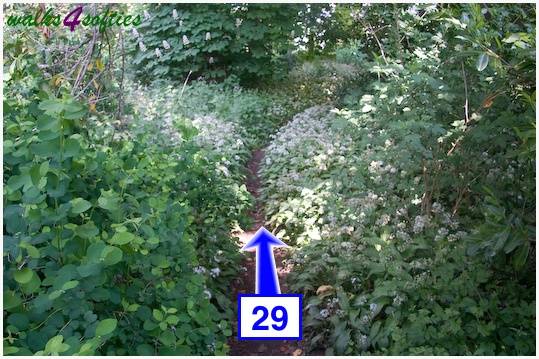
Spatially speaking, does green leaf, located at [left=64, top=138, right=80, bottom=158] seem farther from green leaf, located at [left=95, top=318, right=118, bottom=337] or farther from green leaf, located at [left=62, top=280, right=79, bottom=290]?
green leaf, located at [left=95, top=318, right=118, bottom=337]

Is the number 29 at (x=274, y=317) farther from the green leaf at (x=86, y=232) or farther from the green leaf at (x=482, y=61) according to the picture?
the green leaf at (x=482, y=61)

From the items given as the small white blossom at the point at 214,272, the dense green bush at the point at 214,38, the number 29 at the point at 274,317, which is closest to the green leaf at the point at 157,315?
the number 29 at the point at 274,317

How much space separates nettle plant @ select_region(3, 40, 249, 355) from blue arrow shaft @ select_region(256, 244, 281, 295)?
381mm

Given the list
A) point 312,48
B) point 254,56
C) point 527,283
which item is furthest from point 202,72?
point 527,283

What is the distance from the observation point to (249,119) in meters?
9.57

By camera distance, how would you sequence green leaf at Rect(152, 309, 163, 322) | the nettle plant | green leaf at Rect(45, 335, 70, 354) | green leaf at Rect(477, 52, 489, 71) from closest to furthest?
green leaf at Rect(45, 335, 70, 354)
the nettle plant
green leaf at Rect(152, 309, 163, 322)
green leaf at Rect(477, 52, 489, 71)

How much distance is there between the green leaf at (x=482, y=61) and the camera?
253 cm

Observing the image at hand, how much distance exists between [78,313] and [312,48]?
1070 cm

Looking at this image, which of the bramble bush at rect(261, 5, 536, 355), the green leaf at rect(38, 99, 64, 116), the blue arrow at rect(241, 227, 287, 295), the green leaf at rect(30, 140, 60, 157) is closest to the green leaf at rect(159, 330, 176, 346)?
the green leaf at rect(30, 140, 60, 157)

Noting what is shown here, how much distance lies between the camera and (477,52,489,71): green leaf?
253cm

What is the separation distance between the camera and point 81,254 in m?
1.77

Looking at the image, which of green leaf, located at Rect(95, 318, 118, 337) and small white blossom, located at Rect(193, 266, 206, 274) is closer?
green leaf, located at Rect(95, 318, 118, 337)

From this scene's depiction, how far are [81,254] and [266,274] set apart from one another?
68.4 inches

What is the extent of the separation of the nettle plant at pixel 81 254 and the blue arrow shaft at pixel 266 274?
381 millimetres
